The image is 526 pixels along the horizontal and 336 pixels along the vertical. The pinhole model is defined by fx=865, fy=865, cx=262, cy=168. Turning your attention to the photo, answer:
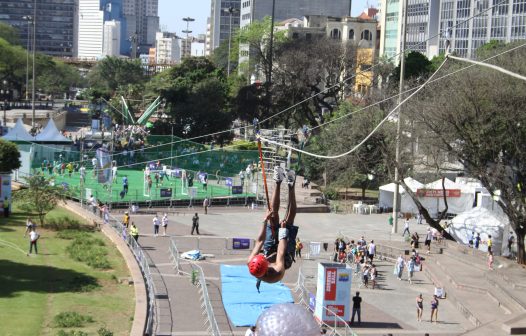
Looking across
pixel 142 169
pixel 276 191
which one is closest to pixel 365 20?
pixel 142 169

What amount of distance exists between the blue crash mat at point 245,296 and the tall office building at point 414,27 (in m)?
85.9

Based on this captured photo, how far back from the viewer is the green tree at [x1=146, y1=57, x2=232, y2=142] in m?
85.8

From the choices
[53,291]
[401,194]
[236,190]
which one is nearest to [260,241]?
[53,291]

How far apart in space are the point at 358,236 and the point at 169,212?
1246 cm

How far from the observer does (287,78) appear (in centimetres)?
8738

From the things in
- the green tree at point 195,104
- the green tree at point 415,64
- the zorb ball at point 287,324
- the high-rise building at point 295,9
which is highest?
the high-rise building at point 295,9

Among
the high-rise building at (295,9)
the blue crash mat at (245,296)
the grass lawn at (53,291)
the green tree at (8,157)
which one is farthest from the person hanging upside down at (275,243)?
the high-rise building at (295,9)

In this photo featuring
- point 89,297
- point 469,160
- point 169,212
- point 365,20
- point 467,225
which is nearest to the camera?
point 89,297

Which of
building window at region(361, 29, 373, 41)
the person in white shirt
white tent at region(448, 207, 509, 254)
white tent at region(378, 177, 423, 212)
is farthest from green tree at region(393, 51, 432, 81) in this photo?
the person in white shirt

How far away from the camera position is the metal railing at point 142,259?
86.7ft

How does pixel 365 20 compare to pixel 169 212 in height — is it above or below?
above

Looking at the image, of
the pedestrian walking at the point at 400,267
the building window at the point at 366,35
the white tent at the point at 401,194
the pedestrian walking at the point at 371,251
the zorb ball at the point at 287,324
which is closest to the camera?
the zorb ball at the point at 287,324

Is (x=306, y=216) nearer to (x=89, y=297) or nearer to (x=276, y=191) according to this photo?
(x=89, y=297)

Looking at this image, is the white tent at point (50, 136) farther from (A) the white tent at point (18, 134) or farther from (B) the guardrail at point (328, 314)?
(B) the guardrail at point (328, 314)
